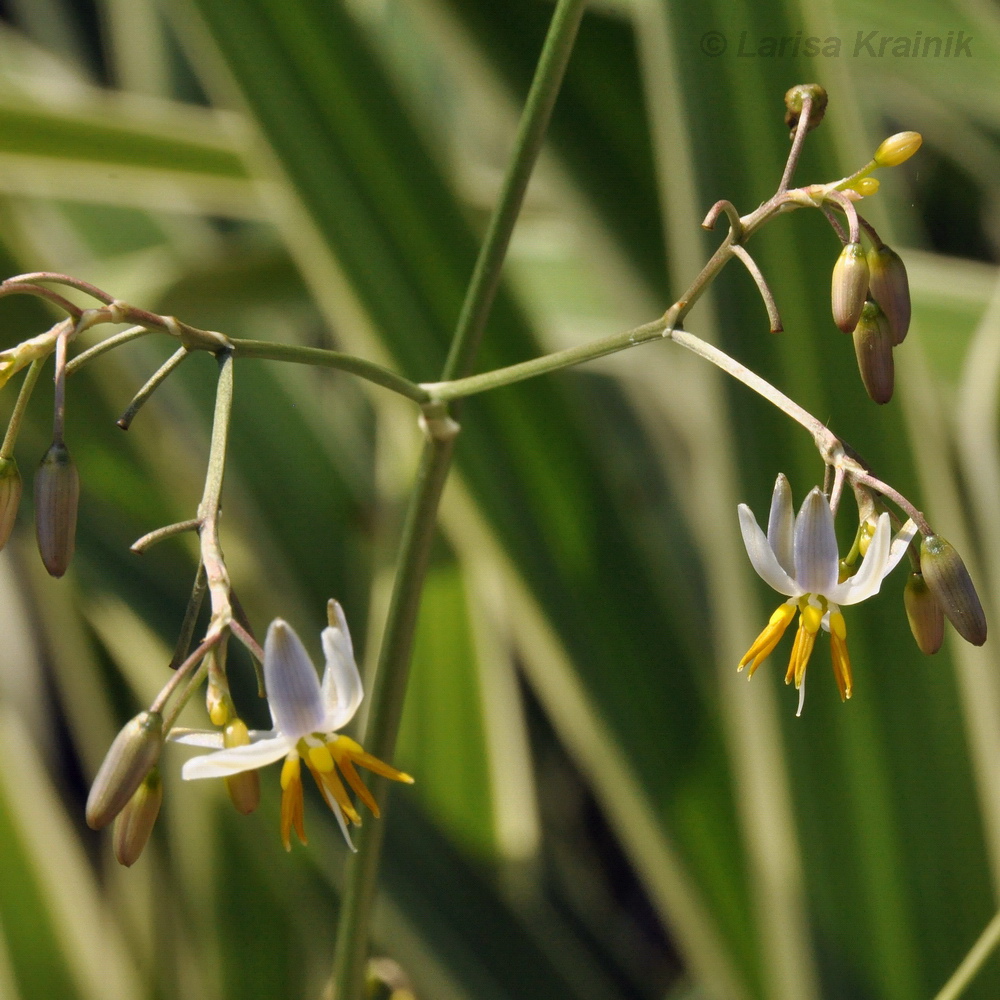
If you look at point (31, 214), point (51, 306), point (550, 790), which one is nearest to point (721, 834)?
point (550, 790)

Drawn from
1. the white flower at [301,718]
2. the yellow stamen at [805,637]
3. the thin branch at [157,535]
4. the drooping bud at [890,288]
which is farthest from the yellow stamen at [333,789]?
the drooping bud at [890,288]

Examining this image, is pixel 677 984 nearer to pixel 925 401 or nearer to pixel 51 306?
pixel 925 401

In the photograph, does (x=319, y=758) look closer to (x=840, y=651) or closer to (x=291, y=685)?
(x=291, y=685)

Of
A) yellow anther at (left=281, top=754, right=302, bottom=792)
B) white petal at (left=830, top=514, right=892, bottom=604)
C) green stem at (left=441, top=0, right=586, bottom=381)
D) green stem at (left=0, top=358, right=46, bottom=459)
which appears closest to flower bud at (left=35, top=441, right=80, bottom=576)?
green stem at (left=0, top=358, right=46, bottom=459)

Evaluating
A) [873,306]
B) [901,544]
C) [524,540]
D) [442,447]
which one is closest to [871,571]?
[901,544]

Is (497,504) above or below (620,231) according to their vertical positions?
below

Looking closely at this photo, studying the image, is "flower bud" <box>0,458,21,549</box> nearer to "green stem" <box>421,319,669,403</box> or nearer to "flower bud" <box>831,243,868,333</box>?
"green stem" <box>421,319,669,403</box>

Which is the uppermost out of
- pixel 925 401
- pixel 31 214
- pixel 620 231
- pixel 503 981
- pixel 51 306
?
pixel 31 214
